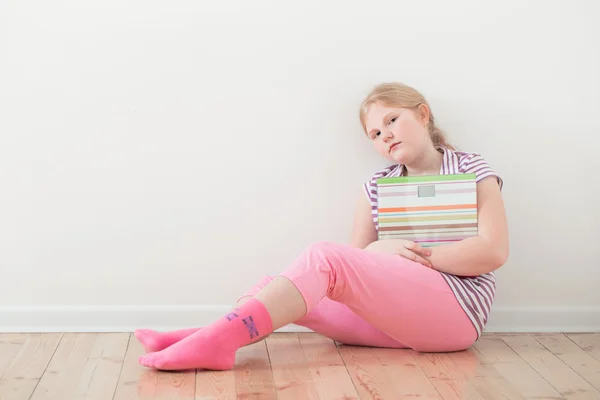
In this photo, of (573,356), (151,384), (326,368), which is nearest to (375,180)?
(326,368)

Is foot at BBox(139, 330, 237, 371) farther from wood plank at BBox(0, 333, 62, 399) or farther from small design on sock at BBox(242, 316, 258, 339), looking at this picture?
wood plank at BBox(0, 333, 62, 399)

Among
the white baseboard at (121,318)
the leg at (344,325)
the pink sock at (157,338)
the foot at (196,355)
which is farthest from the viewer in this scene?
the white baseboard at (121,318)

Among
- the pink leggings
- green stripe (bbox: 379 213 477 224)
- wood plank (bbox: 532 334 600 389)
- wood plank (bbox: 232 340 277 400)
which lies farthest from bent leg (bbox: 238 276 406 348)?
wood plank (bbox: 532 334 600 389)

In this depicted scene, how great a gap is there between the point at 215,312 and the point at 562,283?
87 cm

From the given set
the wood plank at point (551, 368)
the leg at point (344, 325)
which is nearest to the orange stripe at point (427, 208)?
the leg at point (344, 325)

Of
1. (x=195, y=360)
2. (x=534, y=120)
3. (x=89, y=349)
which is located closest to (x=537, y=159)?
(x=534, y=120)

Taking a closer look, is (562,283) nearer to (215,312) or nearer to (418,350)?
(418,350)

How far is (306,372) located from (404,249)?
36 cm

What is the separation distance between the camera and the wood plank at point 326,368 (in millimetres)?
1417

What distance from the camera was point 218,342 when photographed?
1.49 m

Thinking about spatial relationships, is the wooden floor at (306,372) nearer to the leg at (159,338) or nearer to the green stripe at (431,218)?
the leg at (159,338)

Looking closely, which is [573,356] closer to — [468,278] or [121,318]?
[468,278]

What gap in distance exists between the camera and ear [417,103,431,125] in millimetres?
1798

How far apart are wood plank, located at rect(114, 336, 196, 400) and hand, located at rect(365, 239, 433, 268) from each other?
0.51 metres
